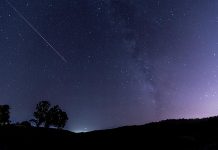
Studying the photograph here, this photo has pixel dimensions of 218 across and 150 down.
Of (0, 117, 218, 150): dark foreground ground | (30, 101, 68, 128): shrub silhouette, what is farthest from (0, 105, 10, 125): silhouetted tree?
(0, 117, 218, 150): dark foreground ground

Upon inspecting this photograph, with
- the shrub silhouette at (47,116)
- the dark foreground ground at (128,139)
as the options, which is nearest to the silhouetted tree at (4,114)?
the shrub silhouette at (47,116)

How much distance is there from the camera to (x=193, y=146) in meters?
23.7

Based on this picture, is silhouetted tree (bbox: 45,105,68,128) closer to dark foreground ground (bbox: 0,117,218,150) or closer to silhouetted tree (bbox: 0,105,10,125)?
silhouetted tree (bbox: 0,105,10,125)

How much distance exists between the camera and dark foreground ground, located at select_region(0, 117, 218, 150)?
81.5 feet

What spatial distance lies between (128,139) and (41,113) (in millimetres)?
55725

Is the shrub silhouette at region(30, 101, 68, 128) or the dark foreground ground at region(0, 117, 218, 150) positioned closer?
the dark foreground ground at region(0, 117, 218, 150)

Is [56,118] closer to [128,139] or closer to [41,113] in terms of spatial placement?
[41,113]

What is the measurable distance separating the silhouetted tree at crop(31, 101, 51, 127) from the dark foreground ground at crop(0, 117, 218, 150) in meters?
43.9

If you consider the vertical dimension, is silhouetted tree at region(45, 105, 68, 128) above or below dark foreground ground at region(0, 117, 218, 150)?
above

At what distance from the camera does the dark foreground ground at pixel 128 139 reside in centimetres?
2484

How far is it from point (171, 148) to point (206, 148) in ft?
10.1

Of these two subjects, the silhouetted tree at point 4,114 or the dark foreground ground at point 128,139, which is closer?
the dark foreground ground at point 128,139

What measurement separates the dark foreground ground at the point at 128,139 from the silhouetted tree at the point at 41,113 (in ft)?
144

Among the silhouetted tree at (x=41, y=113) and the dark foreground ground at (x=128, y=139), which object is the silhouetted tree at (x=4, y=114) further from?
the dark foreground ground at (x=128, y=139)
